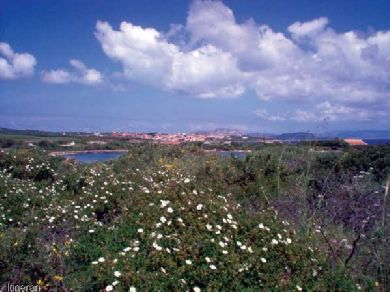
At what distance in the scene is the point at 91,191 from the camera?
30.0 feet

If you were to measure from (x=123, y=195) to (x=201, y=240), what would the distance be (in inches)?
157

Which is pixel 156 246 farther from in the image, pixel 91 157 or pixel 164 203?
pixel 91 157

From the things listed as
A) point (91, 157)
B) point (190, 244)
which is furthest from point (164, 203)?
point (91, 157)

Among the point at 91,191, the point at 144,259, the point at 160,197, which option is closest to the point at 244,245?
the point at 144,259

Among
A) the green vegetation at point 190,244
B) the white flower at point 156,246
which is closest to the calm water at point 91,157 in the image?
the green vegetation at point 190,244

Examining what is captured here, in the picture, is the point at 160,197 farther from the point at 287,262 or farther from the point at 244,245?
the point at 287,262

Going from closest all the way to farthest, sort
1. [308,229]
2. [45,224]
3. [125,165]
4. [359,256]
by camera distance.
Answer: [359,256]
[308,229]
[45,224]
[125,165]

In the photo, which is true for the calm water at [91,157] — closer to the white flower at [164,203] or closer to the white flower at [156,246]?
the white flower at [164,203]

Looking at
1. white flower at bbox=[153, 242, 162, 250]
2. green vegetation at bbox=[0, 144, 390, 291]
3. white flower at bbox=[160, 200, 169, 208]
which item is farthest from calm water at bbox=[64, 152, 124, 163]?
white flower at bbox=[153, 242, 162, 250]

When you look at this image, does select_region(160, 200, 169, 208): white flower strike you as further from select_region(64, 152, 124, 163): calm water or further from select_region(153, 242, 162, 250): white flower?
select_region(64, 152, 124, 163): calm water

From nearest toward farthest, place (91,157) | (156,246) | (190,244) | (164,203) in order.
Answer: (156,246)
(190,244)
(164,203)
(91,157)

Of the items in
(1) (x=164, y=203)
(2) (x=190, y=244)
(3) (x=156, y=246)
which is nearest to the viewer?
(3) (x=156, y=246)

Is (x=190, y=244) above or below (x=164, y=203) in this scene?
below

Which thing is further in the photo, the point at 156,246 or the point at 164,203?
the point at 164,203
